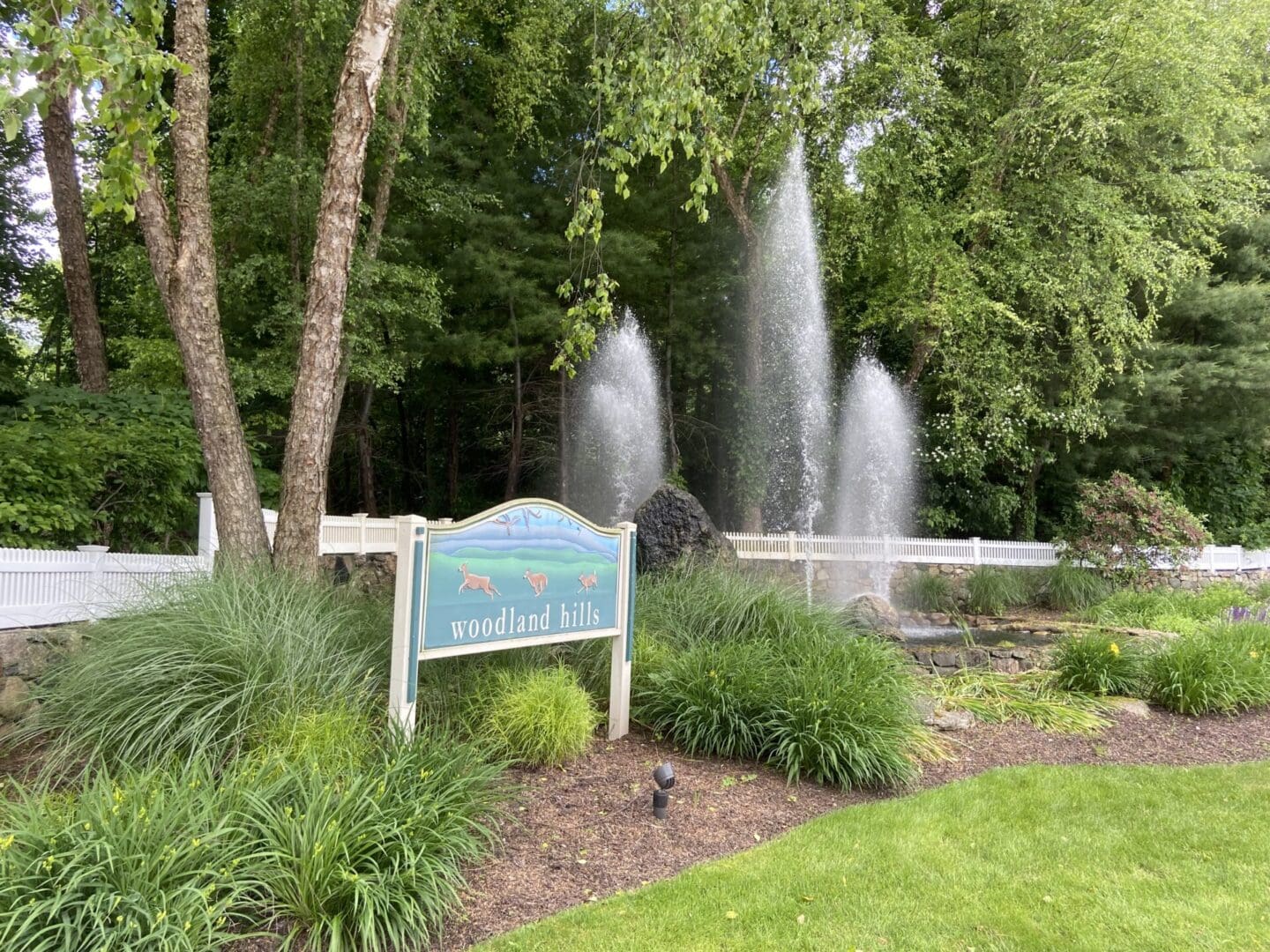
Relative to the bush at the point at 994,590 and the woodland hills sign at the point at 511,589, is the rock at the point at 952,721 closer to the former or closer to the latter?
the woodland hills sign at the point at 511,589

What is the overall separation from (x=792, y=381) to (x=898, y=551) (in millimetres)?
3904

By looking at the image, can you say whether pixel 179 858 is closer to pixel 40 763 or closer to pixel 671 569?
pixel 40 763

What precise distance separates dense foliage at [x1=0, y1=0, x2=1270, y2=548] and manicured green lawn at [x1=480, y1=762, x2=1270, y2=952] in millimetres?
5970

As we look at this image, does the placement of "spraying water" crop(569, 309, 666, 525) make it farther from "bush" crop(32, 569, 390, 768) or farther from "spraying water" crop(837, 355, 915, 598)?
"bush" crop(32, 569, 390, 768)

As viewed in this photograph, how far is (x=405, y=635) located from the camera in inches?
130

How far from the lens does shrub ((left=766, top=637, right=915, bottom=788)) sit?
12.8ft

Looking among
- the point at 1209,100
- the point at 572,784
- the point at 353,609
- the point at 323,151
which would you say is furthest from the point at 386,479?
the point at 1209,100

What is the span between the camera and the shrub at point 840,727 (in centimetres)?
389

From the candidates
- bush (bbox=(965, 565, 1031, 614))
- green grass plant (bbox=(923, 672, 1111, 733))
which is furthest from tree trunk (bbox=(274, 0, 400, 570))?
bush (bbox=(965, 565, 1031, 614))

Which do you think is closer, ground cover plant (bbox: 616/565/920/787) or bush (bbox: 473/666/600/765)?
bush (bbox: 473/666/600/765)

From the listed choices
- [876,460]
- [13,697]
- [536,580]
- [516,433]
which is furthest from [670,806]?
[876,460]

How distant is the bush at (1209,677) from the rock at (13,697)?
7.63 meters

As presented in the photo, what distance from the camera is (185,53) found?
16.7ft

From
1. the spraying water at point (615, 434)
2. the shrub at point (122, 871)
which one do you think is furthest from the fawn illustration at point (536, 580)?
the spraying water at point (615, 434)
